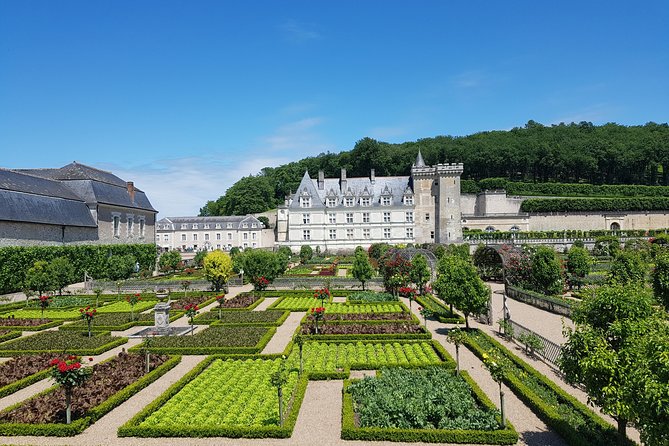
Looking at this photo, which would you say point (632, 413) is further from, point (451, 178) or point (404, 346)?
point (451, 178)

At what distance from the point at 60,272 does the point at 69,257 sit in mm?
7514

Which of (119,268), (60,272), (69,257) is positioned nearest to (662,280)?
(60,272)

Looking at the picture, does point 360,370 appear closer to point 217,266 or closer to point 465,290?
point 465,290

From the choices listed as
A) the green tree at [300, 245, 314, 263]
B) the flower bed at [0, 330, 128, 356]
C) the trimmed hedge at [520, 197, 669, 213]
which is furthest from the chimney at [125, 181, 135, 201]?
the trimmed hedge at [520, 197, 669, 213]

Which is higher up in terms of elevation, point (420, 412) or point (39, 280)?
point (39, 280)

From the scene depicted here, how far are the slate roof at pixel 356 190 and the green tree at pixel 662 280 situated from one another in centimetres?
4440

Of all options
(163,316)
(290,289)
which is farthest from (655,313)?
(290,289)

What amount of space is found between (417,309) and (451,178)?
38.6 meters

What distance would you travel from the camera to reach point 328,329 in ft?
61.3

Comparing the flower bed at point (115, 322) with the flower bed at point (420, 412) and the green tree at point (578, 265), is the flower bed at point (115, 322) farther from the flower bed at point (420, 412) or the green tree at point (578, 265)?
the green tree at point (578, 265)

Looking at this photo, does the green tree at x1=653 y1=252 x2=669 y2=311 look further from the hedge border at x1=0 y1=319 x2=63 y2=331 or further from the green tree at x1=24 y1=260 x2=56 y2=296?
the green tree at x1=24 y1=260 x2=56 y2=296

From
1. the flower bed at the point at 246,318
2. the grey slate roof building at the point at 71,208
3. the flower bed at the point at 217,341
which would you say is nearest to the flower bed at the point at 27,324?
the flower bed at the point at 246,318

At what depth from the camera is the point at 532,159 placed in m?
78.1

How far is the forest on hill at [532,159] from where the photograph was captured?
77875mm
